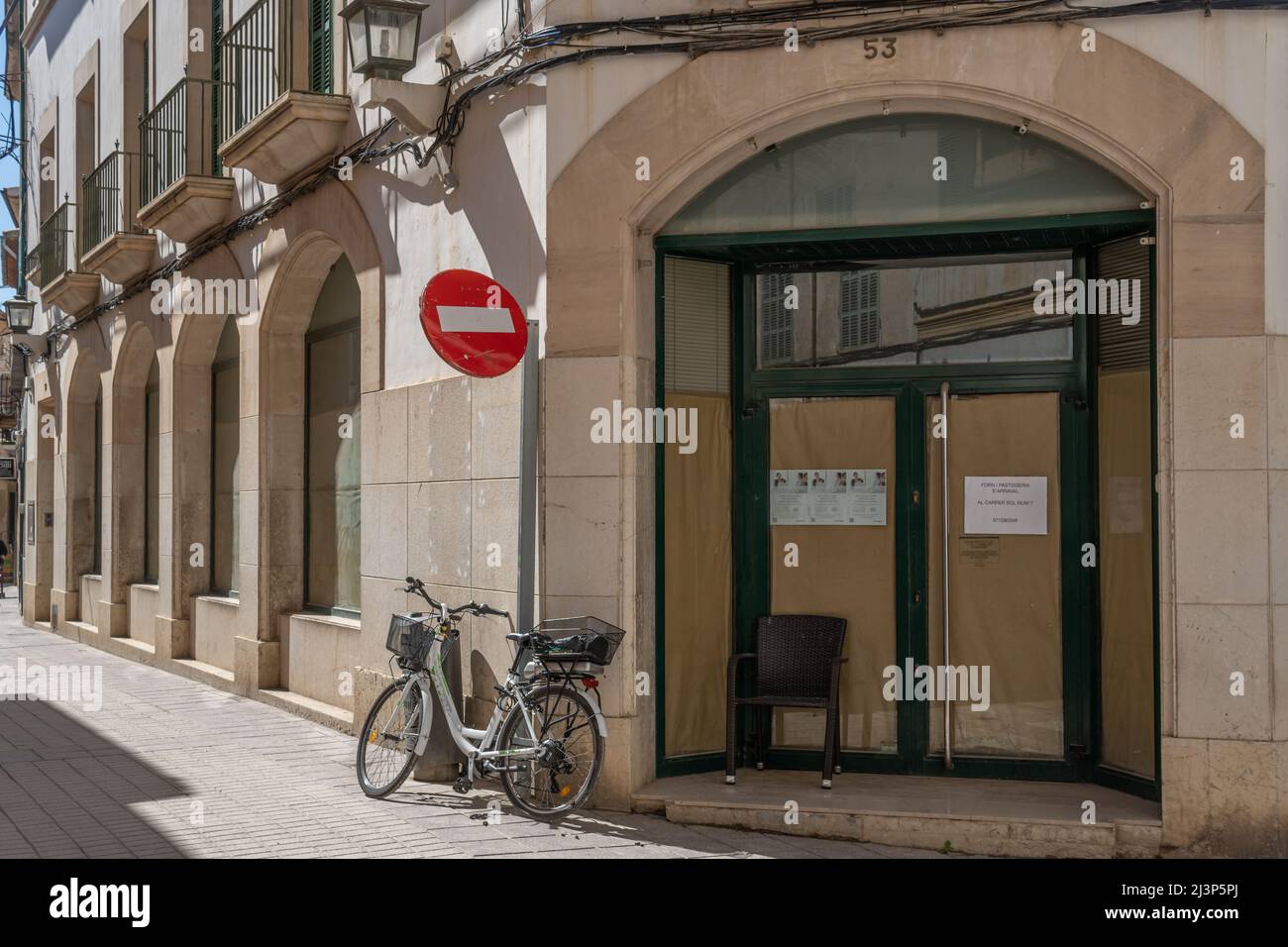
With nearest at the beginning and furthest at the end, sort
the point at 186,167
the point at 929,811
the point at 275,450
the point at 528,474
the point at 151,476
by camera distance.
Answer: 1. the point at 929,811
2. the point at 528,474
3. the point at 275,450
4. the point at 186,167
5. the point at 151,476

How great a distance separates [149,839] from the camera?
7395 mm

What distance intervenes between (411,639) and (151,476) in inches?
434

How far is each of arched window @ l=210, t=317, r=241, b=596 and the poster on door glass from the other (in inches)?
313

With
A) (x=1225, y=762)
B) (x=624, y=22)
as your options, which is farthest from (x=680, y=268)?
(x=1225, y=762)

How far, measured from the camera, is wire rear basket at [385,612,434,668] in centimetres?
840

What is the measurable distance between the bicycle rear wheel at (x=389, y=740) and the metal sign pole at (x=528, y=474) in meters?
0.86

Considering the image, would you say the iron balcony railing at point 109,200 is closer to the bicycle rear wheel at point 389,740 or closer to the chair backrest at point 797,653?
the bicycle rear wheel at point 389,740

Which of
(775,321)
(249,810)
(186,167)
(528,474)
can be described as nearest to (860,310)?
(775,321)

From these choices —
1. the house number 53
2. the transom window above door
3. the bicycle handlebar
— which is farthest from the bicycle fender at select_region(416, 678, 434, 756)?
the house number 53

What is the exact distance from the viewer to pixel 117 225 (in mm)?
17781

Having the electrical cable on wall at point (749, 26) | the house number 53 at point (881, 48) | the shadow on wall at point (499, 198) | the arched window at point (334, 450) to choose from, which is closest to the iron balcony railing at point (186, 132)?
the arched window at point (334, 450)

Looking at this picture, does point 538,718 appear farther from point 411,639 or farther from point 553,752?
point 411,639

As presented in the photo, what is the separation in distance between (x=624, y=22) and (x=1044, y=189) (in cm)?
253
